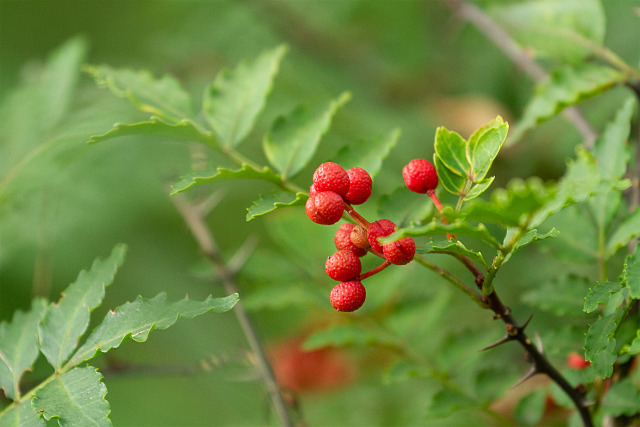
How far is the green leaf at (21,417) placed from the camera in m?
0.58

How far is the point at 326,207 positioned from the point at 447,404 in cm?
38

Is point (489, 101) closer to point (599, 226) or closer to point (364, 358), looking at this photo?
point (364, 358)

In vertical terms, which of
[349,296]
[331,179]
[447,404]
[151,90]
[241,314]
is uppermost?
→ [151,90]

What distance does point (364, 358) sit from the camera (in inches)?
62.9

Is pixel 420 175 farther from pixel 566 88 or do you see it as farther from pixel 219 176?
pixel 566 88

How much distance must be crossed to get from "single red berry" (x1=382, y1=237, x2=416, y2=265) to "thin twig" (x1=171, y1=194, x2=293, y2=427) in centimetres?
36

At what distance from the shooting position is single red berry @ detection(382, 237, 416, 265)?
506mm

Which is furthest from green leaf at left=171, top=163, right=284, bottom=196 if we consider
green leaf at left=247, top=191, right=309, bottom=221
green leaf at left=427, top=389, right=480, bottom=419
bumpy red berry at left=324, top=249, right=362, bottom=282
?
green leaf at left=427, top=389, right=480, bottom=419

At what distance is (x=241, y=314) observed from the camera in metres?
0.93

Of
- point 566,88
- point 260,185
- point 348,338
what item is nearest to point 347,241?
point 348,338

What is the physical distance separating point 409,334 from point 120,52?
1843 mm

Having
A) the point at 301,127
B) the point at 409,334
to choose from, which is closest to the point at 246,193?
the point at 409,334

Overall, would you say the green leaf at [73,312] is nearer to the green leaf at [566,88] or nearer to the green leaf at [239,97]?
the green leaf at [239,97]

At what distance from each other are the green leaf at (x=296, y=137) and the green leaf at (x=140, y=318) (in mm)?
215
